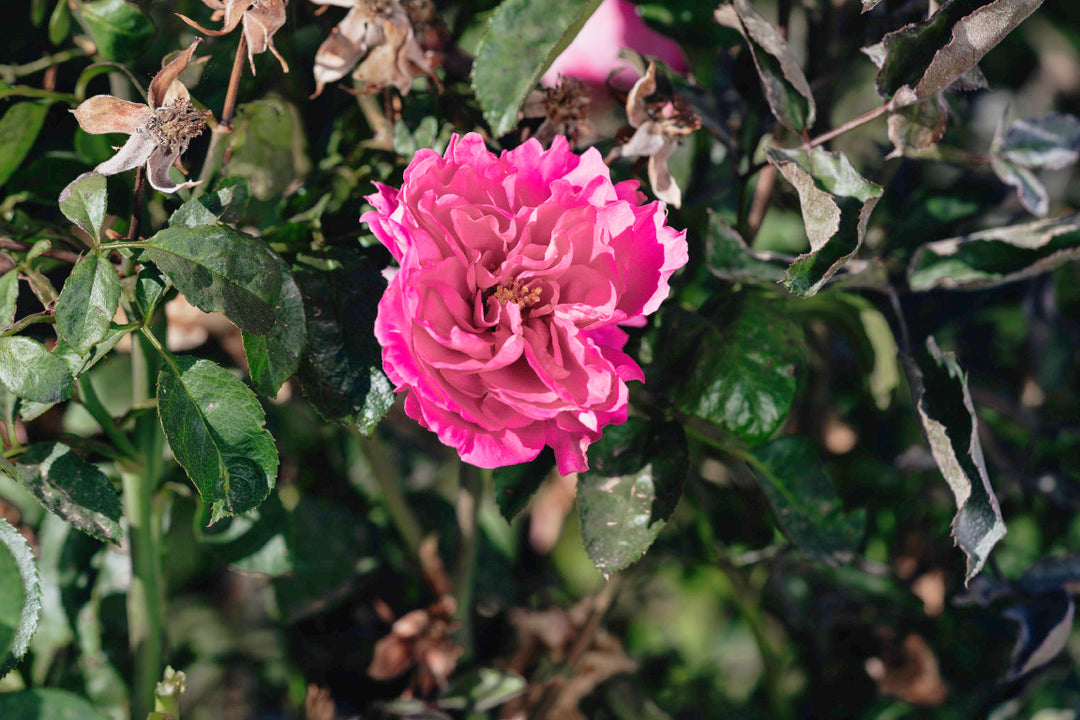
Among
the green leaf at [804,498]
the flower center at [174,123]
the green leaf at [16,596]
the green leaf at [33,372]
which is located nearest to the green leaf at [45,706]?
the green leaf at [16,596]

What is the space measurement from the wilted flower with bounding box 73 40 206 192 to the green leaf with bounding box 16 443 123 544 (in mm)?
151

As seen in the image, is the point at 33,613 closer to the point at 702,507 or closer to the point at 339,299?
the point at 339,299

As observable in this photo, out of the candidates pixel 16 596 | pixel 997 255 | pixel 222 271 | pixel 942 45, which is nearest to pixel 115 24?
pixel 222 271

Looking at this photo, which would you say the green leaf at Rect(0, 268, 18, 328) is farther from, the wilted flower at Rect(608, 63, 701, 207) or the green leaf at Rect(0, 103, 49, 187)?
the wilted flower at Rect(608, 63, 701, 207)

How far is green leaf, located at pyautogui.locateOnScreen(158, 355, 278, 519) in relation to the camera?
1.22ft

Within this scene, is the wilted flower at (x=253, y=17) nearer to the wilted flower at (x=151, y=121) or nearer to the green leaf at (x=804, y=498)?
the wilted flower at (x=151, y=121)

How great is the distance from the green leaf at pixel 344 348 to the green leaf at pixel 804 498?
27cm

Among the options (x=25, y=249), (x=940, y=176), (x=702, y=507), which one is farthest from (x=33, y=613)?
(x=940, y=176)

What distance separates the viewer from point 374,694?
2.07ft

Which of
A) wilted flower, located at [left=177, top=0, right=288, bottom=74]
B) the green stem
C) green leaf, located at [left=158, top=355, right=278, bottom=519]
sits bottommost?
the green stem

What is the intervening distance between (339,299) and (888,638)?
0.58 meters

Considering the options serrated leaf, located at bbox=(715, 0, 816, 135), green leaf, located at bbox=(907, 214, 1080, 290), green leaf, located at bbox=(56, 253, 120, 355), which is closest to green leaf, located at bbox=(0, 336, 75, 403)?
green leaf, located at bbox=(56, 253, 120, 355)

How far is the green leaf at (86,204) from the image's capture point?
0.38 meters

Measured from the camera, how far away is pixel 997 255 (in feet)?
1.74
